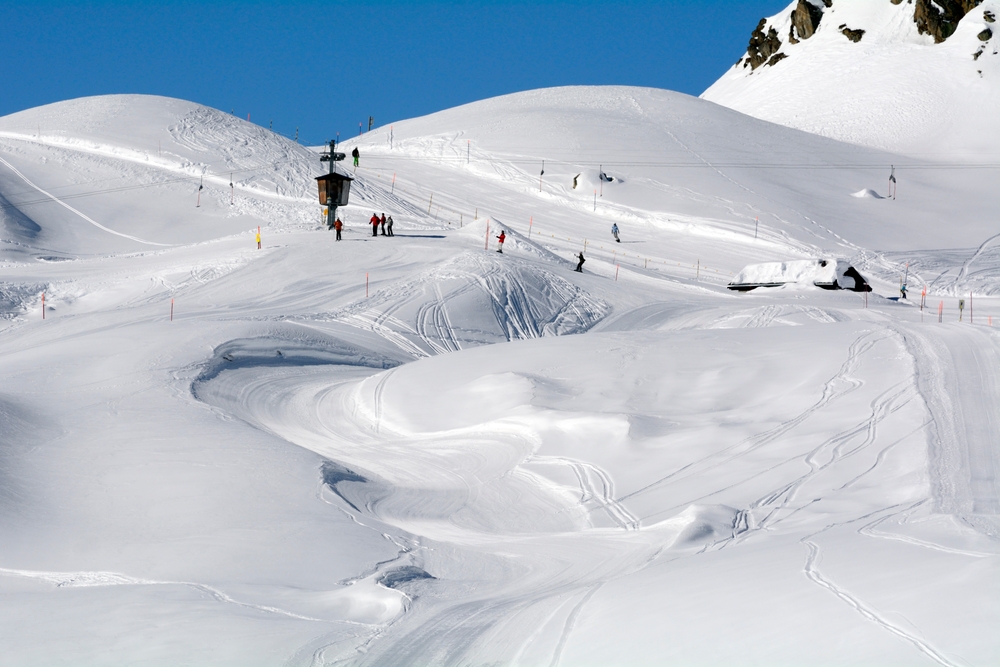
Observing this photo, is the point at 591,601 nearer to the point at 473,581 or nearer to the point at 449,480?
the point at 473,581

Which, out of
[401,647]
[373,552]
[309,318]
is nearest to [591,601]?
[401,647]

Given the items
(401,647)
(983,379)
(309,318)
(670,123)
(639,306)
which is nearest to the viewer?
(401,647)

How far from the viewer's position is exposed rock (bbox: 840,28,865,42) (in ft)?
367

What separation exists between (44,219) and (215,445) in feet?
103

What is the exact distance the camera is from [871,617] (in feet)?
22.0

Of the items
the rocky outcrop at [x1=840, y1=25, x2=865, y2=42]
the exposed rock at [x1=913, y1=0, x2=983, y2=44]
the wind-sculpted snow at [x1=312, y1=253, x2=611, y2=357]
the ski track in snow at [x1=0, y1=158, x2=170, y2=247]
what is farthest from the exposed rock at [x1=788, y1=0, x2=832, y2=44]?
the wind-sculpted snow at [x1=312, y1=253, x2=611, y2=357]

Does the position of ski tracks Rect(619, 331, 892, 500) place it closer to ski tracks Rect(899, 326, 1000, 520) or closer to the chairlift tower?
ski tracks Rect(899, 326, 1000, 520)

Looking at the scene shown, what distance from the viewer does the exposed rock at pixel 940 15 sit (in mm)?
105062

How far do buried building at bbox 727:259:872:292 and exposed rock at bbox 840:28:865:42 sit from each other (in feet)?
273

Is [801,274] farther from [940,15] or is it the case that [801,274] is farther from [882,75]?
[940,15]

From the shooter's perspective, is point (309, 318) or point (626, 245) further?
point (626, 245)

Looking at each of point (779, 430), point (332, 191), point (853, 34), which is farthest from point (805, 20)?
point (779, 430)

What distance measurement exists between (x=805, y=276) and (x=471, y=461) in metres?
25.4

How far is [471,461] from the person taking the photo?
15102 millimetres
